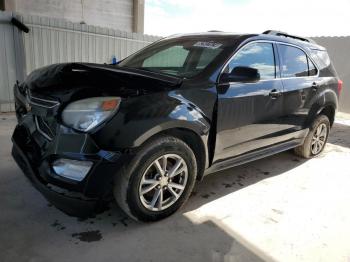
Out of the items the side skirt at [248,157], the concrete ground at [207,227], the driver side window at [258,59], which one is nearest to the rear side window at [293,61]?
the driver side window at [258,59]

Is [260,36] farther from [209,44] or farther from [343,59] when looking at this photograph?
[343,59]

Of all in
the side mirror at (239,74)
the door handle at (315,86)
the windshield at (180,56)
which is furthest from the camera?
the door handle at (315,86)

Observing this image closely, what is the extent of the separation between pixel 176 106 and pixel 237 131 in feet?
2.63

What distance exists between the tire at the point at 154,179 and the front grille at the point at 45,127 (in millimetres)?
561

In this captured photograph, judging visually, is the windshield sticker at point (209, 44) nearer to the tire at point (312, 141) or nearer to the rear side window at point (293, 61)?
the rear side window at point (293, 61)

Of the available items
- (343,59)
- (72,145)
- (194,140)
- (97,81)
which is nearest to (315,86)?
(194,140)

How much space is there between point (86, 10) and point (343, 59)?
730 cm

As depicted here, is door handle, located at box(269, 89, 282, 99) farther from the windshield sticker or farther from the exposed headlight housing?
the exposed headlight housing

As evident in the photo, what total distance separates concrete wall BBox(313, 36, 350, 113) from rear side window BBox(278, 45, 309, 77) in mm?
5560

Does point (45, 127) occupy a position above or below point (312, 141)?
above

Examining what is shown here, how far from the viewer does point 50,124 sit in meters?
2.30

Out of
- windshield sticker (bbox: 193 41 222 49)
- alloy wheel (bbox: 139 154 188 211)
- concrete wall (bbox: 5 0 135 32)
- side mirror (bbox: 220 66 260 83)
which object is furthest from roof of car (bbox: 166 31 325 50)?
concrete wall (bbox: 5 0 135 32)

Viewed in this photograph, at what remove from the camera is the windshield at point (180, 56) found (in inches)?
117

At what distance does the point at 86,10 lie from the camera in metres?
9.31
